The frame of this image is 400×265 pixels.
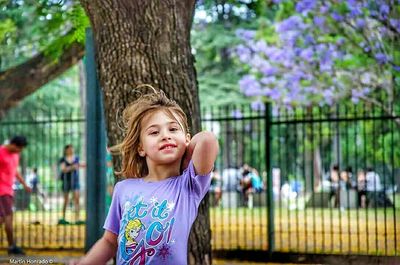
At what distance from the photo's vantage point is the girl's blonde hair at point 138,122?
2.91 metres

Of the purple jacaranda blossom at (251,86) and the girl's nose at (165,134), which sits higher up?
the purple jacaranda blossom at (251,86)

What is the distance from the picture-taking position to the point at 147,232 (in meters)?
2.67

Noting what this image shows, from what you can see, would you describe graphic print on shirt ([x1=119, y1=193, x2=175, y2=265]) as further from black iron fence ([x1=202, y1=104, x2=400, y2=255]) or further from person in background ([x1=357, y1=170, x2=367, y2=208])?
person in background ([x1=357, y1=170, x2=367, y2=208])

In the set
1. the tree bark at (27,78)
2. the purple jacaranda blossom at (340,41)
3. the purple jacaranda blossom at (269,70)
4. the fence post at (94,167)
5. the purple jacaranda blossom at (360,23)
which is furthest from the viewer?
the purple jacaranda blossom at (269,70)

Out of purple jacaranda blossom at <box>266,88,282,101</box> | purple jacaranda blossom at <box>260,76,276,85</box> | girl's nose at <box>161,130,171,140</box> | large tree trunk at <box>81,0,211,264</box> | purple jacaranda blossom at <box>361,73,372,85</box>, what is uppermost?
purple jacaranda blossom at <box>260,76,276,85</box>

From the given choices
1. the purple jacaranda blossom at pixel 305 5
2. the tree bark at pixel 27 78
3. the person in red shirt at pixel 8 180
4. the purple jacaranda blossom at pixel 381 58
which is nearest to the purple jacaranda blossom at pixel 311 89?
the purple jacaranda blossom at pixel 305 5

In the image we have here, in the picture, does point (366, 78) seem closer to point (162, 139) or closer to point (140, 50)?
point (140, 50)

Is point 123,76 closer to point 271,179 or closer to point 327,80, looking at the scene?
point 271,179

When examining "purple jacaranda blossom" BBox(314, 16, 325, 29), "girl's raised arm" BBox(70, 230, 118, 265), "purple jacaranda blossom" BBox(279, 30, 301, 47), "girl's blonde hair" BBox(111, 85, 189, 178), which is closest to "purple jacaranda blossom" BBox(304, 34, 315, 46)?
"purple jacaranda blossom" BBox(279, 30, 301, 47)

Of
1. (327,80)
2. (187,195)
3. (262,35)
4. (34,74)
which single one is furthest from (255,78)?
(187,195)

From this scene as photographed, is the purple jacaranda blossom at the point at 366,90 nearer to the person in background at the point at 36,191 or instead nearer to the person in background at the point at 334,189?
the person in background at the point at 334,189

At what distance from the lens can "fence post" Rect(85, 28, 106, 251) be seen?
28.3 feet

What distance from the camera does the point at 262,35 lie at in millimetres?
23578

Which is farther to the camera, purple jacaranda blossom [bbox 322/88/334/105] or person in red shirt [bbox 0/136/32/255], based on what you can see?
purple jacaranda blossom [bbox 322/88/334/105]
